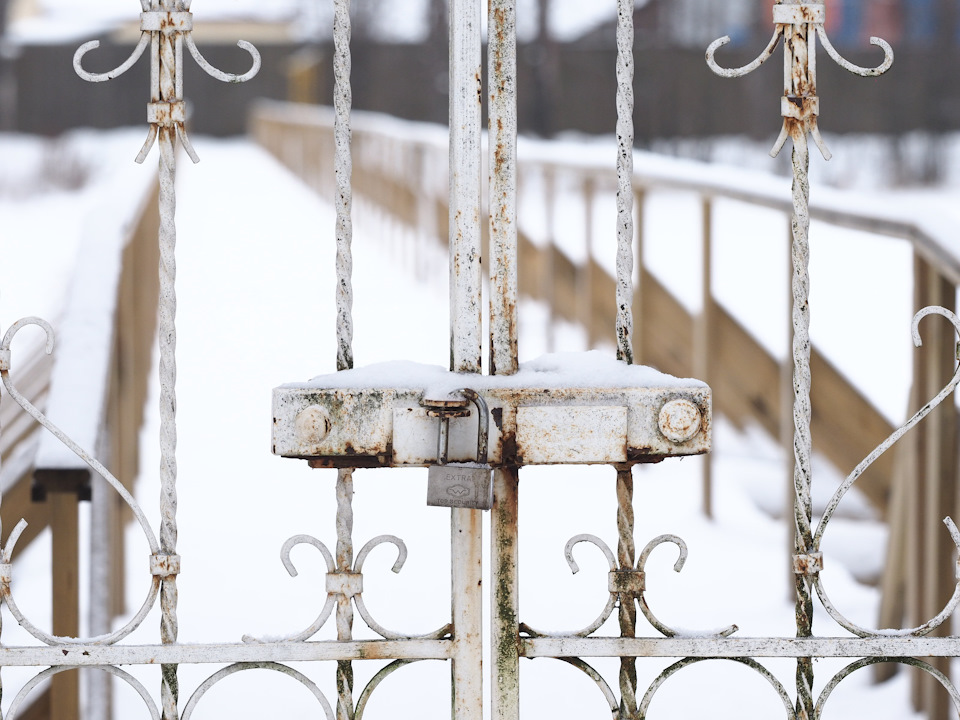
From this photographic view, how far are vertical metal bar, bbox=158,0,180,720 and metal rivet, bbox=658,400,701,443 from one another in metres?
0.58

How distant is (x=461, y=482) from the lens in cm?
156

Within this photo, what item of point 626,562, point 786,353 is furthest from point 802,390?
point 786,353

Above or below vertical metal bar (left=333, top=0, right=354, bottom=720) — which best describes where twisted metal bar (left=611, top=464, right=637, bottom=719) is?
below

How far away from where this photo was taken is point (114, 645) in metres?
1.64

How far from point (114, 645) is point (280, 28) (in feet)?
170

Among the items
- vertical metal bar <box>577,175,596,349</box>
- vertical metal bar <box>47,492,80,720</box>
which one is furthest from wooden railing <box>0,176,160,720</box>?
vertical metal bar <box>577,175,596,349</box>

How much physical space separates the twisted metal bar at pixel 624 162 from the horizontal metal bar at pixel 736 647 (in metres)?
0.35

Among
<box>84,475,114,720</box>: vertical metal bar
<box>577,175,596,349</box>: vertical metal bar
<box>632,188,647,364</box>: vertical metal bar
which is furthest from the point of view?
<box>577,175,596,349</box>: vertical metal bar

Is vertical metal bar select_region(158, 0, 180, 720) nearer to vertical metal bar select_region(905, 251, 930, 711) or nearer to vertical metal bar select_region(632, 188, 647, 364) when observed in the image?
vertical metal bar select_region(905, 251, 930, 711)

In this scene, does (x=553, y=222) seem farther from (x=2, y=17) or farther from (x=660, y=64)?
(x=2, y=17)

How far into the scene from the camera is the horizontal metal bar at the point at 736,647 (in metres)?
1.64

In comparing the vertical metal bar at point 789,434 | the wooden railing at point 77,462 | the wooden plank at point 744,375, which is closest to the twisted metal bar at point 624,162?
the wooden railing at point 77,462

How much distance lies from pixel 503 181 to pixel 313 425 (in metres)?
0.37

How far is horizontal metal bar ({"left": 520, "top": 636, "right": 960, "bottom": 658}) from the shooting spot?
5.38 feet
